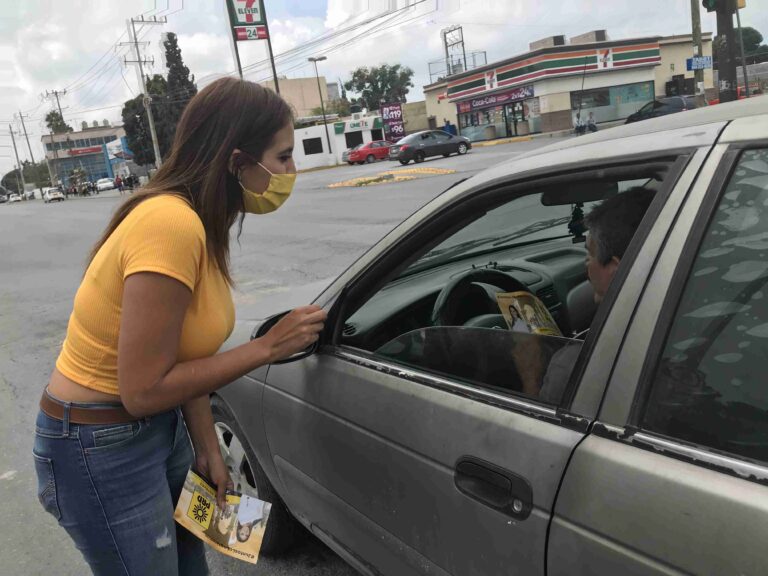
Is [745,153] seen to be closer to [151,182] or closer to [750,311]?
[750,311]

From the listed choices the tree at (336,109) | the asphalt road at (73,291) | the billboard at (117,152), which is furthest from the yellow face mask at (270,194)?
the billboard at (117,152)

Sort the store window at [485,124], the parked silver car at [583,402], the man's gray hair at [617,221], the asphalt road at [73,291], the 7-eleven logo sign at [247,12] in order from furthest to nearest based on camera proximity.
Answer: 1. the store window at [485,124]
2. the 7-eleven logo sign at [247,12]
3. the asphalt road at [73,291]
4. the man's gray hair at [617,221]
5. the parked silver car at [583,402]

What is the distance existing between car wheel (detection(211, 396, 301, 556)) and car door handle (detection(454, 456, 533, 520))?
1296 millimetres

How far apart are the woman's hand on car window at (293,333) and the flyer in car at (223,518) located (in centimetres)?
53

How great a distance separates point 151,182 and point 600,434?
4.02 ft

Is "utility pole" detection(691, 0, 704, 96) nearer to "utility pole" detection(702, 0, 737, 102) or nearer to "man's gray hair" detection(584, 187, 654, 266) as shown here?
"utility pole" detection(702, 0, 737, 102)

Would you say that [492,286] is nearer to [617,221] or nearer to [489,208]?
[489,208]

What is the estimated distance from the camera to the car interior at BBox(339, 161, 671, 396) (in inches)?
64.6

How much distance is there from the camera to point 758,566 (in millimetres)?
951

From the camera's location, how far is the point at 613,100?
131 ft

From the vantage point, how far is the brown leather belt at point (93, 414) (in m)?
1.54

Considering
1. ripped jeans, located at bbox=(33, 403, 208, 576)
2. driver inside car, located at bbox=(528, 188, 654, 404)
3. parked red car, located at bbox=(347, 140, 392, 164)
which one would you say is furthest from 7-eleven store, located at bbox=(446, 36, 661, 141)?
ripped jeans, located at bbox=(33, 403, 208, 576)

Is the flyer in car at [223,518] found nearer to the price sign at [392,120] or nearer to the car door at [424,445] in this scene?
the car door at [424,445]

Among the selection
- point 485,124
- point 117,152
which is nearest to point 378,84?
point 117,152
